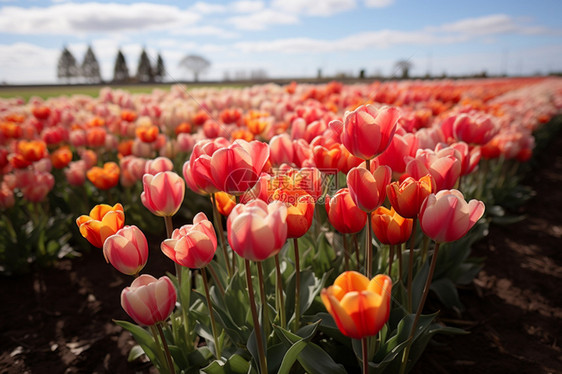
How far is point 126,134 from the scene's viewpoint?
14.9 feet

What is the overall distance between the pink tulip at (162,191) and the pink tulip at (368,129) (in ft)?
2.08

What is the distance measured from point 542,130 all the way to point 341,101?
22.5 feet

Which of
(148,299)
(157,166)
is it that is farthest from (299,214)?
(157,166)

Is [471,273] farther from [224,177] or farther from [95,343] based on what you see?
[95,343]

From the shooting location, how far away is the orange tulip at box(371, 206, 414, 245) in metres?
1.46

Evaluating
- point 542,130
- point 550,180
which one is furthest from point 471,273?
point 542,130

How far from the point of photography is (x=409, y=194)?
1.30 meters

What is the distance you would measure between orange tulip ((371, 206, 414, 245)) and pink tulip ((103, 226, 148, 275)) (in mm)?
815

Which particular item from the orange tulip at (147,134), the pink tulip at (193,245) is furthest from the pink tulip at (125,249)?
the orange tulip at (147,134)

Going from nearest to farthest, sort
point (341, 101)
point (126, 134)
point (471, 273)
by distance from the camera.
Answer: point (471, 273) < point (126, 134) < point (341, 101)

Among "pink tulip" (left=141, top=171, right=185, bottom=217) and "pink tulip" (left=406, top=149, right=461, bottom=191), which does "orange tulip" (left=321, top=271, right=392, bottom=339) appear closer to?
"pink tulip" (left=406, top=149, right=461, bottom=191)

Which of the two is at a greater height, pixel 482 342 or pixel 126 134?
pixel 126 134

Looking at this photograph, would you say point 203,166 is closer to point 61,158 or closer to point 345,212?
point 345,212

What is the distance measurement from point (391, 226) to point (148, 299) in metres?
0.85
